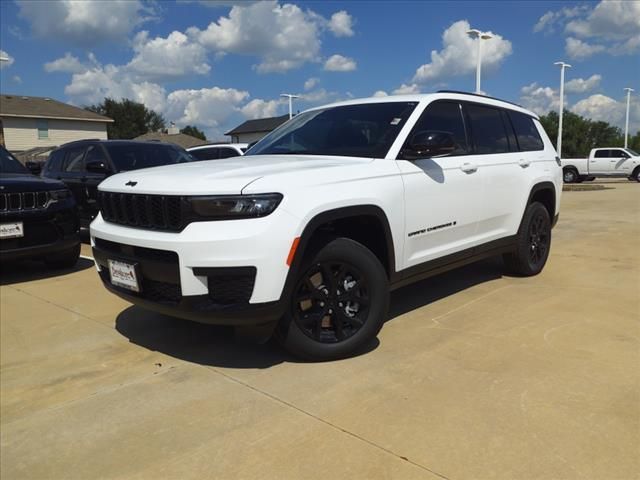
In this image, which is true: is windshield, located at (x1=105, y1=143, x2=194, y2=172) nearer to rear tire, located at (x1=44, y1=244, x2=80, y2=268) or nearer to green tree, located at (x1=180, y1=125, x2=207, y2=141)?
rear tire, located at (x1=44, y1=244, x2=80, y2=268)

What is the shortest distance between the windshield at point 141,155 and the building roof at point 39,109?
Answer: 3474 cm

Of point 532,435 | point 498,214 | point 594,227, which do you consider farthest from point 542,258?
point 594,227

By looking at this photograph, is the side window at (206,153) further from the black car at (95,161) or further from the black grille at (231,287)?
the black grille at (231,287)

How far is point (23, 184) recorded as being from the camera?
236 inches

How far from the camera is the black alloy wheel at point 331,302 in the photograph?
11.1 ft

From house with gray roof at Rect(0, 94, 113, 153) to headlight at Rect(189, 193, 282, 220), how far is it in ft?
123

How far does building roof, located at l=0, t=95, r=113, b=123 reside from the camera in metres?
38.1

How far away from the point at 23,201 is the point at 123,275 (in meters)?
3.19

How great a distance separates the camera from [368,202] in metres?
3.57

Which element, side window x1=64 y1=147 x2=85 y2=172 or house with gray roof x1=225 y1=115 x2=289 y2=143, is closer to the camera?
side window x1=64 y1=147 x2=85 y2=172

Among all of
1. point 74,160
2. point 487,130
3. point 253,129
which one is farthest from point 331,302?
point 253,129

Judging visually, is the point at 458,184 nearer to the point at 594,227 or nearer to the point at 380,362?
the point at 380,362

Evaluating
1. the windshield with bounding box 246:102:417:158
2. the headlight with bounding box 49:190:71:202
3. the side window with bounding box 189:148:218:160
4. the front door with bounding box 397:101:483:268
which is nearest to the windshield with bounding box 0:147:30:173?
the headlight with bounding box 49:190:71:202

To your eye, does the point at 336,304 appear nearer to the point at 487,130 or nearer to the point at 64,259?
the point at 487,130
